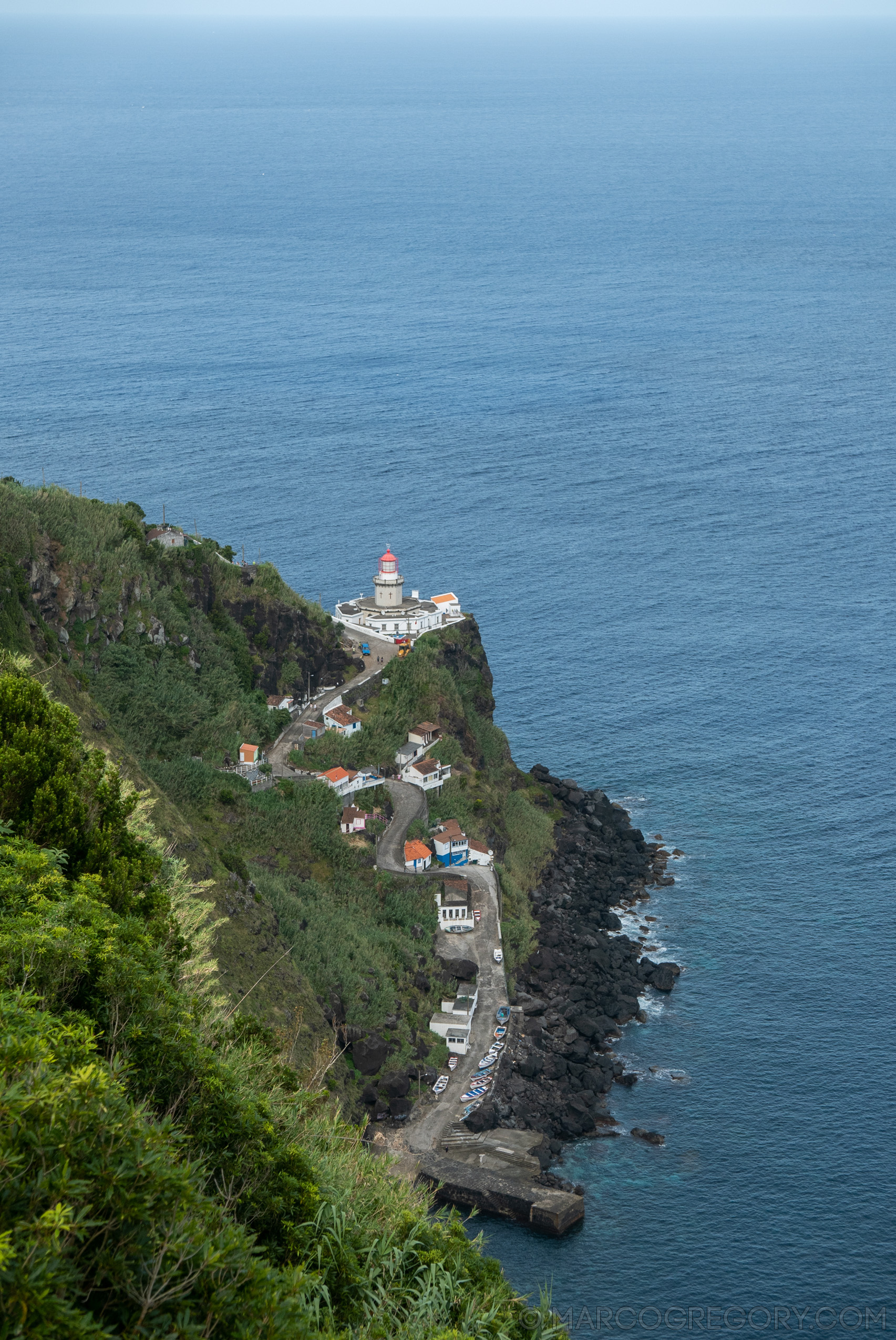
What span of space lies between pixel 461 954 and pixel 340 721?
16.5 meters

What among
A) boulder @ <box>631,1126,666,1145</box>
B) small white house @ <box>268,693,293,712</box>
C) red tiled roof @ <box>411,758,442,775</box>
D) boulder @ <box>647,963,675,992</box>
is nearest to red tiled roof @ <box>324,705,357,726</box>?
small white house @ <box>268,693,293,712</box>

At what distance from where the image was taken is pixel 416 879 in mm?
74750

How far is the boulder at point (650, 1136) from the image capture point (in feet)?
199

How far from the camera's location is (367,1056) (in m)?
63.1

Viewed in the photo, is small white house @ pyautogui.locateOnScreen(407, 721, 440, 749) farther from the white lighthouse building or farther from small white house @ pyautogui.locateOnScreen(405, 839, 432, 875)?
the white lighthouse building

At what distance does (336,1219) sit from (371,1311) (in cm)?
176

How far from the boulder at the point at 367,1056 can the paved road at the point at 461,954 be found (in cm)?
260

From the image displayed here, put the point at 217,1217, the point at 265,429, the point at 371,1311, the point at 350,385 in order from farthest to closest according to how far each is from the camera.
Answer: the point at 350,385, the point at 265,429, the point at 371,1311, the point at 217,1217

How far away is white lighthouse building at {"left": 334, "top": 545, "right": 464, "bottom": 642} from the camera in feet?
301

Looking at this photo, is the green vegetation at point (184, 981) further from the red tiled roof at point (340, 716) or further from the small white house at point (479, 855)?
the small white house at point (479, 855)

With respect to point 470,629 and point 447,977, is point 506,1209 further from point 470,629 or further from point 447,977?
point 470,629

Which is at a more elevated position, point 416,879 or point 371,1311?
point 416,879

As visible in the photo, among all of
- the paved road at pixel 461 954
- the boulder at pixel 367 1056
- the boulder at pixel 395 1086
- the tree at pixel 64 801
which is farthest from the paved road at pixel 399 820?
the tree at pixel 64 801

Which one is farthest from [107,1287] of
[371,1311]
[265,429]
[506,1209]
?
[265,429]
